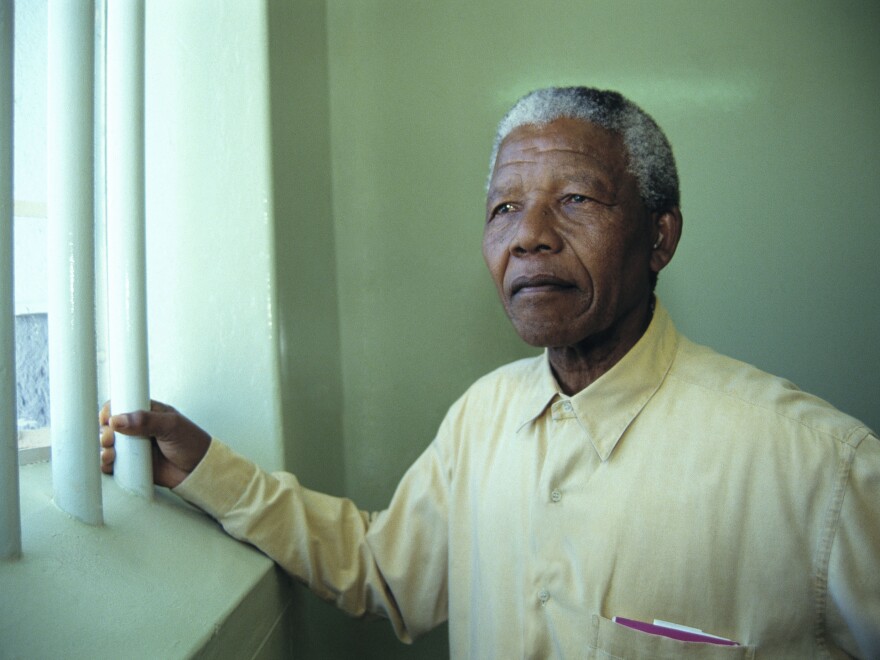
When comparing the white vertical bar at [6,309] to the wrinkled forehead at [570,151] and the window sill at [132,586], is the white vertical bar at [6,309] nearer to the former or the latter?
the window sill at [132,586]

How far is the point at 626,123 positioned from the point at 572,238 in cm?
20

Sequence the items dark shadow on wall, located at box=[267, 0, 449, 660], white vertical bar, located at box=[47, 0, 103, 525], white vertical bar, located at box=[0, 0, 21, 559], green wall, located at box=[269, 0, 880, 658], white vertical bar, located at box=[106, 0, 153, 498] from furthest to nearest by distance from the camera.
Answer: green wall, located at box=[269, 0, 880, 658], dark shadow on wall, located at box=[267, 0, 449, 660], white vertical bar, located at box=[106, 0, 153, 498], white vertical bar, located at box=[47, 0, 103, 525], white vertical bar, located at box=[0, 0, 21, 559]

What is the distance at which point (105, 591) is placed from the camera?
637 mm

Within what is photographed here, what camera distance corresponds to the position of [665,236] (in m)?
0.96

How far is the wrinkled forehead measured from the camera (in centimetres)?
88

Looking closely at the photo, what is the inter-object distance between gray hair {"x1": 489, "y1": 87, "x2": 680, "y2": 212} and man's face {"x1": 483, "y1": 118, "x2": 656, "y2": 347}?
1cm

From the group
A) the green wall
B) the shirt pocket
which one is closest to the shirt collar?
the shirt pocket

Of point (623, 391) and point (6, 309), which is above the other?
point (6, 309)

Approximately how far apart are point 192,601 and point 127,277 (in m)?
0.40

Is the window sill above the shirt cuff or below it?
below

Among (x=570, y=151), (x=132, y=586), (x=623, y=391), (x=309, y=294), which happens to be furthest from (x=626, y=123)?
(x=132, y=586)

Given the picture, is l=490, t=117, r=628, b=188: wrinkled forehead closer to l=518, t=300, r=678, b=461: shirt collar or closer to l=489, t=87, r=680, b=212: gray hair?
l=489, t=87, r=680, b=212: gray hair

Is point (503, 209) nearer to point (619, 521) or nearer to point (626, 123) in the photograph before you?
point (626, 123)

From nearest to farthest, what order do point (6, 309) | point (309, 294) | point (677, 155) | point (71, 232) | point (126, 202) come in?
point (6, 309), point (71, 232), point (126, 202), point (309, 294), point (677, 155)
